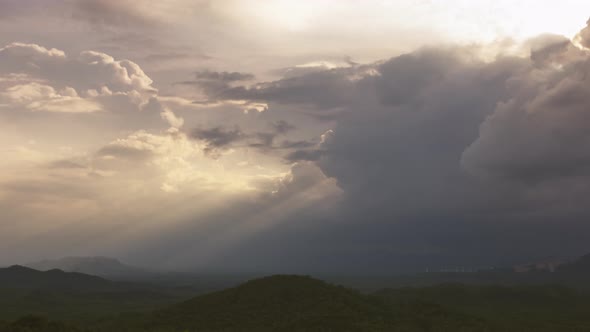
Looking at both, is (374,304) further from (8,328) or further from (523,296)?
(523,296)

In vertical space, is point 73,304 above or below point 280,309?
above

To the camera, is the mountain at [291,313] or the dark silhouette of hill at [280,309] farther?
the mountain at [291,313]

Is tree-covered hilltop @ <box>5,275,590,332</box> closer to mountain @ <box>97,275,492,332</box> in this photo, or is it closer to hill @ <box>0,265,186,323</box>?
mountain @ <box>97,275,492,332</box>

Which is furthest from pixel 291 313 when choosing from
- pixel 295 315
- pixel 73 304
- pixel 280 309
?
pixel 73 304

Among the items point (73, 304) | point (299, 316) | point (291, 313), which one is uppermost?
point (73, 304)

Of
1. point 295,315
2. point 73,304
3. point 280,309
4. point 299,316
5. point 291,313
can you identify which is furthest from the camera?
point 73,304

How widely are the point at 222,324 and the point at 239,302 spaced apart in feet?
39.3

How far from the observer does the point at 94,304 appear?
6309 inches

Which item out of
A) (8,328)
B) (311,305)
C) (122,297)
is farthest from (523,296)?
(8,328)

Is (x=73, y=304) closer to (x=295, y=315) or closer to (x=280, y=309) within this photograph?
(x=280, y=309)

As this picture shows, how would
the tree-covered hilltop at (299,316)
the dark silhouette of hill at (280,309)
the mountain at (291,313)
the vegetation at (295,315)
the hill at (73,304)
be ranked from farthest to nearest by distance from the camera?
1. the hill at (73,304)
2. the mountain at (291,313)
3. the dark silhouette of hill at (280,309)
4. the tree-covered hilltop at (299,316)
5. the vegetation at (295,315)

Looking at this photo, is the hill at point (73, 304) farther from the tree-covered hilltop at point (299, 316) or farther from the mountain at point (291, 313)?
the mountain at point (291, 313)

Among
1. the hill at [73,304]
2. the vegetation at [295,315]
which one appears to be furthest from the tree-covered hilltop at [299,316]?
the hill at [73,304]

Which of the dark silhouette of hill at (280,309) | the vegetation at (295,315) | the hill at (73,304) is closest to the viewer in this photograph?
A: the vegetation at (295,315)
